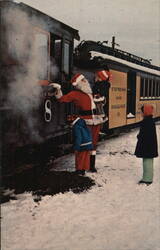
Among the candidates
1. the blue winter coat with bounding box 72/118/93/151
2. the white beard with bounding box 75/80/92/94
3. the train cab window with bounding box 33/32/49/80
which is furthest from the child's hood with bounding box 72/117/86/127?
the train cab window with bounding box 33/32/49/80

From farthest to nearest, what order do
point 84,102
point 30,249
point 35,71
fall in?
1. point 84,102
2. point 35,71
3. point 30,249

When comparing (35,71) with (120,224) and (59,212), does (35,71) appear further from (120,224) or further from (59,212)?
(120,224)

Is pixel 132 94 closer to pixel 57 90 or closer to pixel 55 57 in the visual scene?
pixel 55 57

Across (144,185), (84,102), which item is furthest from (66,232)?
(84,102)

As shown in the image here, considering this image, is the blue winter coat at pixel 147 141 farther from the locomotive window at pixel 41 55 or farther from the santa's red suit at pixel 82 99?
the locomotive window at pixel 41 55

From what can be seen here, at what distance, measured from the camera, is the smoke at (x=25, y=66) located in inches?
196

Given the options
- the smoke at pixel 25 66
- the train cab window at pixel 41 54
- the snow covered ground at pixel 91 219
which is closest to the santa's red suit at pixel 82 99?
the train cab window at pixel 41 54

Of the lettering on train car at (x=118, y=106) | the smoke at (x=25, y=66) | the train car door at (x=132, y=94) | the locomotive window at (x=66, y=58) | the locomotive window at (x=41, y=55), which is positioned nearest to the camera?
the smoke at (x=25, y=66)

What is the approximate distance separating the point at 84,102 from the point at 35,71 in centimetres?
99

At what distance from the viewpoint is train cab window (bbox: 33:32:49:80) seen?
561cm

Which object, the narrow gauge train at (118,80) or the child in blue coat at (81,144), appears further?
the narrow gauge train at (118,80)

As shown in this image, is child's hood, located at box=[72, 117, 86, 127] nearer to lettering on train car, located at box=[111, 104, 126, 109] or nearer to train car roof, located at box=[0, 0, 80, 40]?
train car roof, located at box=[0, 0, 80, 40]

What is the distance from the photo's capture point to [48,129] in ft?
20.5

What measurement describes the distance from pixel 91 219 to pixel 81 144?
1.89 m
